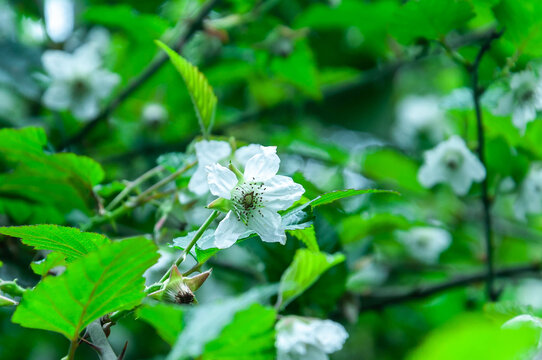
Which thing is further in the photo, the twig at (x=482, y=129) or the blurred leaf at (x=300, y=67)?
the blurred leaf at (x=300, y=67)

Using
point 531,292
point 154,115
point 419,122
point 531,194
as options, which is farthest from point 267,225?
point 531,292

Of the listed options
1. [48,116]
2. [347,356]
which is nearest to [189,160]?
[48,116]

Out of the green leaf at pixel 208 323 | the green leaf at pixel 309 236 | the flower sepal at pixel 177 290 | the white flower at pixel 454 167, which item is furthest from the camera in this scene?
the white flower at pixel 454 167

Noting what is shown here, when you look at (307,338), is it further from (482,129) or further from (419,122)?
(419,122)

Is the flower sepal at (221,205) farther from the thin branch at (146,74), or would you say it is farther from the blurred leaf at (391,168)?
the blurred leaf at (391,168)

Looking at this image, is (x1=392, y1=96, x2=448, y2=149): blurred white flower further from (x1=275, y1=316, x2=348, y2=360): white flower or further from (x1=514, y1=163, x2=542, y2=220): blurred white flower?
(x1=275, y1=316, x2=348, y2=360): white flower

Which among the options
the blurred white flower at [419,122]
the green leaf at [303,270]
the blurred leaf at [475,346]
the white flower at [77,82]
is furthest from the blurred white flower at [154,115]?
the blurred leaf at [475,346]

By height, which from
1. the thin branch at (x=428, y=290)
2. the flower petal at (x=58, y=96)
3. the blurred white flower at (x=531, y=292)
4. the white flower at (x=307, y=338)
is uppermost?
the flower petal at (x=58, y=96)
